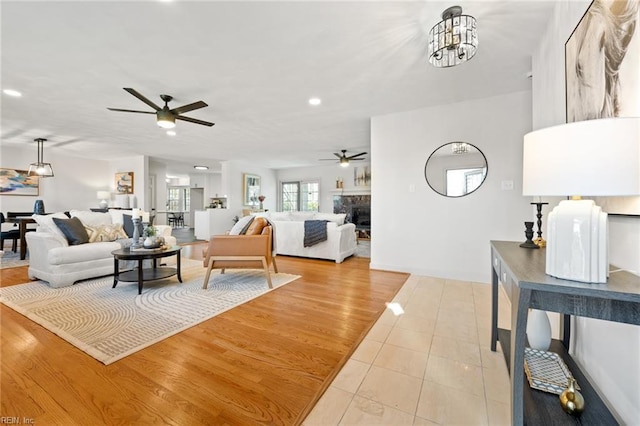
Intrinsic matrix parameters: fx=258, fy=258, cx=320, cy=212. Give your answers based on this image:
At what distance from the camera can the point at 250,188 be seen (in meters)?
8.66

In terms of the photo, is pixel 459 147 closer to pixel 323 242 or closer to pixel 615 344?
pixel 323 242

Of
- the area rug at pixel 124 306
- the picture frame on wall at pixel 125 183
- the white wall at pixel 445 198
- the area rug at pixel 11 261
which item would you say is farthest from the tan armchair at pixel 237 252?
the picture frame on wall at pixel 125 183

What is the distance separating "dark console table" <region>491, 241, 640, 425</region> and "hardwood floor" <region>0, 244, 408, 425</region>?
0.97 metres

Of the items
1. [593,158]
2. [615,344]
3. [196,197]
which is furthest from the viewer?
[196,197]

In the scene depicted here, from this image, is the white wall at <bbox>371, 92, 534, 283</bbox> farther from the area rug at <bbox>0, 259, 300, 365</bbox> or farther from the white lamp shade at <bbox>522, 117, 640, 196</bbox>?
the white lamp shade at <bbox>522, 117, 640, 196</bbox>

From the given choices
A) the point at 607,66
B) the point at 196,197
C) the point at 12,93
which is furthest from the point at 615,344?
the point at 196,197

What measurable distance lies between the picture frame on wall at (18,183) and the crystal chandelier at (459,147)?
9.21m

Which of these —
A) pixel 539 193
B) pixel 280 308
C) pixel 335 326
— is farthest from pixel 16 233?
pixel 539 193

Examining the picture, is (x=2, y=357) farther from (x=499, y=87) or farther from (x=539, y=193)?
(x=499, y=87)

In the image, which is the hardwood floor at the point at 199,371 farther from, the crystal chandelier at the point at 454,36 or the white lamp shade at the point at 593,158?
the crystal chandelier at the point at 454,36

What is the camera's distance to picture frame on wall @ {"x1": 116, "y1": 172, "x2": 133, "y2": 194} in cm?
738

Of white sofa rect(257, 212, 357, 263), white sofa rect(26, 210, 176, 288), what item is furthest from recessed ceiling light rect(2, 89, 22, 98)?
white sofa rect(257, 212, 357, 263)

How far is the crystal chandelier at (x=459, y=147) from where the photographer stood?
3.58 meters

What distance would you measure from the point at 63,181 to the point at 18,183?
0.82 m
